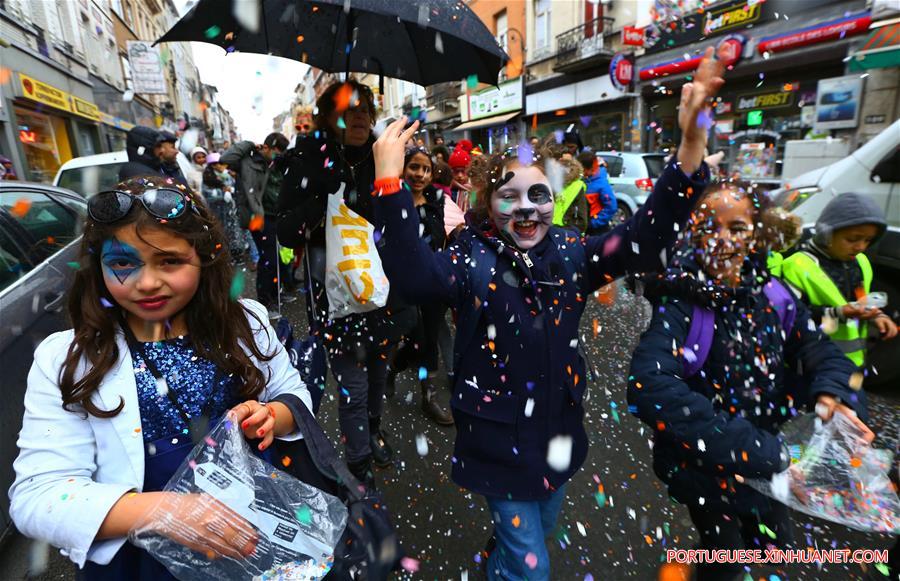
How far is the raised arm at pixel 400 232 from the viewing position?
4.34 feet

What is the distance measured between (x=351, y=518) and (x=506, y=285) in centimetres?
83

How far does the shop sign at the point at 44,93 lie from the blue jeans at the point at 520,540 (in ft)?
45.6

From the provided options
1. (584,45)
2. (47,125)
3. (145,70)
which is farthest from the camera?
(584,45)

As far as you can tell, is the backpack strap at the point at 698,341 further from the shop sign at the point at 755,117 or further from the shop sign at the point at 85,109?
the shop sign at the point at 85,109

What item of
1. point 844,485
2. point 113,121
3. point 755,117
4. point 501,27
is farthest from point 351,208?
point 113,121

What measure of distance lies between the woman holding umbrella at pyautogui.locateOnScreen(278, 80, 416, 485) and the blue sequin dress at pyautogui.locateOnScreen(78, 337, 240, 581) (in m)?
1.09

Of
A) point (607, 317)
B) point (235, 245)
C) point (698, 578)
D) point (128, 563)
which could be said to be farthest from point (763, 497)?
point (235, 245)

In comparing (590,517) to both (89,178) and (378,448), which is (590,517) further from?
(89,178)

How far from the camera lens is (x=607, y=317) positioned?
17.4 feet

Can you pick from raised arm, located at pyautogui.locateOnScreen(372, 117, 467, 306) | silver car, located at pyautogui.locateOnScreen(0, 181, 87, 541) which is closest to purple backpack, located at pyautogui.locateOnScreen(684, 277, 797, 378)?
raised arm, located at pyautogui.locateOnScreen(372, 117, 467, 306)

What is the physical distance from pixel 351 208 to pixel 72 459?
1421 millimetres

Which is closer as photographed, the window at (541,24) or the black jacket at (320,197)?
the black jacket at (320,197)

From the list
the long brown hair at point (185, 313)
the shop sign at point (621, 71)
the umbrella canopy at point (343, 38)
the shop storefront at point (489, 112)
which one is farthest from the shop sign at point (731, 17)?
the long brown hair at point (185, 313)

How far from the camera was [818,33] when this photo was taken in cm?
1016
